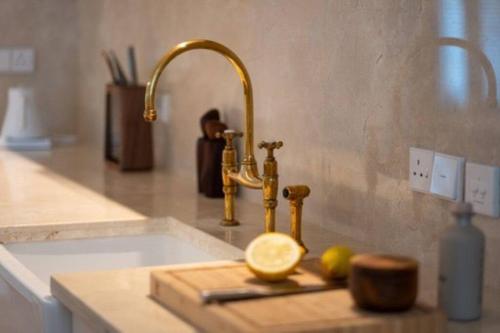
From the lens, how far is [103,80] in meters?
3.69

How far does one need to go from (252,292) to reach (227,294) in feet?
0.14

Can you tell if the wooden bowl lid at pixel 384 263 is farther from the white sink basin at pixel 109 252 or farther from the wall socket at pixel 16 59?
the wall socket at pixel 16 59

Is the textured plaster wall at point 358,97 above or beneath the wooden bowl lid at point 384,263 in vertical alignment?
above

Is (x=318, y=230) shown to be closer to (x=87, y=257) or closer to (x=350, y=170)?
(x=350, y=170)

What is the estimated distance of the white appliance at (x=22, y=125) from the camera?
3.57 metres

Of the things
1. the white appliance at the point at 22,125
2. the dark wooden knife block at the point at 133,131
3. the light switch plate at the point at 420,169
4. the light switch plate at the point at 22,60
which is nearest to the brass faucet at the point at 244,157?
the light switch plate at the point at 420,169

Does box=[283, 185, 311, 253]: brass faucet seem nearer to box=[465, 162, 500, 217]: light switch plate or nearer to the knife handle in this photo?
box=[465, 162, 500, 217]: light switch plate

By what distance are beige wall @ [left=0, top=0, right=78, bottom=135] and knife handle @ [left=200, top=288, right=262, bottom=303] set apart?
2.43 m

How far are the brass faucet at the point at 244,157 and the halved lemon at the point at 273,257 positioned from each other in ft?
1.45

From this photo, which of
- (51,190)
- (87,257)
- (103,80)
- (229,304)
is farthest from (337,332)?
(103,80)

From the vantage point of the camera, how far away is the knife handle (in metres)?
1.49

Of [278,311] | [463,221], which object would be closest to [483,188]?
[463,221]

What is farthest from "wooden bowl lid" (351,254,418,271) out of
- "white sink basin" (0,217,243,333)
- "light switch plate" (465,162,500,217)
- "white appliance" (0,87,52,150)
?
"white appliance" (0,87,52,150)

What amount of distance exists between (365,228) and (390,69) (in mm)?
335
